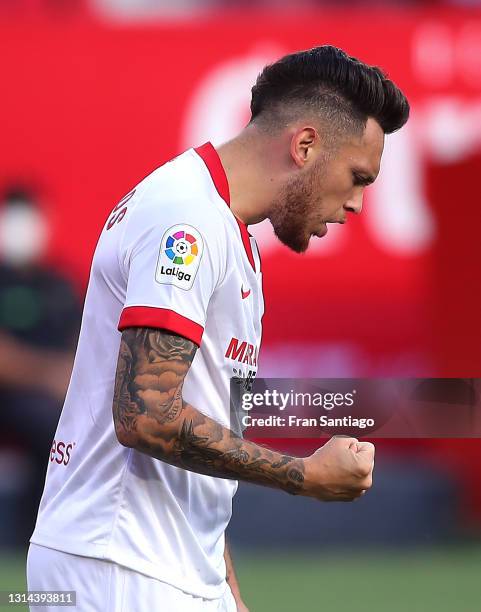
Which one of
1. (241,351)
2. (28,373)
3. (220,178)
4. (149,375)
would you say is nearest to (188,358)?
(149,375)

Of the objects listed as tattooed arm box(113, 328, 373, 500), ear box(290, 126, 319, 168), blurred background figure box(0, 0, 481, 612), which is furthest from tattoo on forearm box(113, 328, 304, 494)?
blurred background figure box(0, 0, 481, 612)

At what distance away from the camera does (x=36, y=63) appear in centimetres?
636

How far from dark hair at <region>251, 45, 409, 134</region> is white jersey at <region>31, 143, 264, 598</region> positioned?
24 cm

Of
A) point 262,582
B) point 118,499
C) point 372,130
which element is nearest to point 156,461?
point 118,499

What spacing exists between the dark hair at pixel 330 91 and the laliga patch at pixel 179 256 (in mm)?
472

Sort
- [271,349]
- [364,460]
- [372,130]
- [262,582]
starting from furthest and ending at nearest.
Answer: [271,349]
[262,582]
[372,130]
[364,460]

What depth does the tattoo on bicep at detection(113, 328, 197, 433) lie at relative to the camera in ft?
6.38

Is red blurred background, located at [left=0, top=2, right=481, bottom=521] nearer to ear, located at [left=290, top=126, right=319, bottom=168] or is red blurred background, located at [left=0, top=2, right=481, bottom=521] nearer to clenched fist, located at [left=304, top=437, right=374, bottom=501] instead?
ear, located at [left=290, top=126, right=319, bottom=168]

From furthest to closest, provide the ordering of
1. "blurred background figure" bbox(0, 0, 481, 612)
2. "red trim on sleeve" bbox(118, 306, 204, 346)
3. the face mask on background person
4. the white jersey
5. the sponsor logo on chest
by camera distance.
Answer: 1. the face mask on background person
2. "blurred background figure" bbox(0, 0, 481, 612)
3. the sponsor logo on chest
4. the white jersey
5. "red trim on sleeve" bbox(118, 306, 204, 346)

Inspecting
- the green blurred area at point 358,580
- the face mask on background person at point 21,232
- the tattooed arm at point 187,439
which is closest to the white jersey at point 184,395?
the tattooed arm at point 187,439

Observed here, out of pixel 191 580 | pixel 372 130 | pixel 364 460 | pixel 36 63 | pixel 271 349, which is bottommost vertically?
pixel 191 580

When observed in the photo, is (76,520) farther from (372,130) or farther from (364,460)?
(372,130)

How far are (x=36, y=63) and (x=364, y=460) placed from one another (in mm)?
4770

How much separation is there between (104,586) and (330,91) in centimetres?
106
